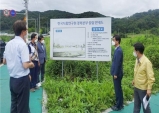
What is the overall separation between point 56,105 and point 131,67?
4693mm

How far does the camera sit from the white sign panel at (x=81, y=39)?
583 cm

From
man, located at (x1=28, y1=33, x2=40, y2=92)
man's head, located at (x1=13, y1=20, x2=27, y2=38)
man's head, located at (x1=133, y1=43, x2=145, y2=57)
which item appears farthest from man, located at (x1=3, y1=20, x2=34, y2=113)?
man, located at (x1=28, y1=33, x2=40, y2=92)

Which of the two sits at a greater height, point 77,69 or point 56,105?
point 77,69

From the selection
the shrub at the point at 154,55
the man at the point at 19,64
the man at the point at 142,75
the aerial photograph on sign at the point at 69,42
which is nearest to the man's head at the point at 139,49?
the man at the point at 142,75

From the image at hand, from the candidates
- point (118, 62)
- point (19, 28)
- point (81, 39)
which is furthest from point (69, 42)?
point (19, 28)

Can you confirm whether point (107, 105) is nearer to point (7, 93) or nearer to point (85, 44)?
point (85, 44)

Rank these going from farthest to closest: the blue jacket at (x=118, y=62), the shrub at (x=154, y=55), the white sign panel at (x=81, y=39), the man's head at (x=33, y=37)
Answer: the shrub at (x=154, y=55) < the white sign panel at (x=81, y=39) < the man's head at (x=33, y=37) < the blue jacket at (x=118, y=62)

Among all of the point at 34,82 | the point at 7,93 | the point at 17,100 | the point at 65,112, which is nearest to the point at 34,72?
the point at 34,82

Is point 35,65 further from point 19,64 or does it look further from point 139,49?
point 139,49

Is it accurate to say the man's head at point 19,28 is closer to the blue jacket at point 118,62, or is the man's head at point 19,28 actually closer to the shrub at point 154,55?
the blue jacket at point 118,62

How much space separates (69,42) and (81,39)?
1.36 ft

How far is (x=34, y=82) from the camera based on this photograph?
19.5 ft

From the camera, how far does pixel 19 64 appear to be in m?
3.10

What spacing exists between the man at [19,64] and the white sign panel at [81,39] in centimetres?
306
